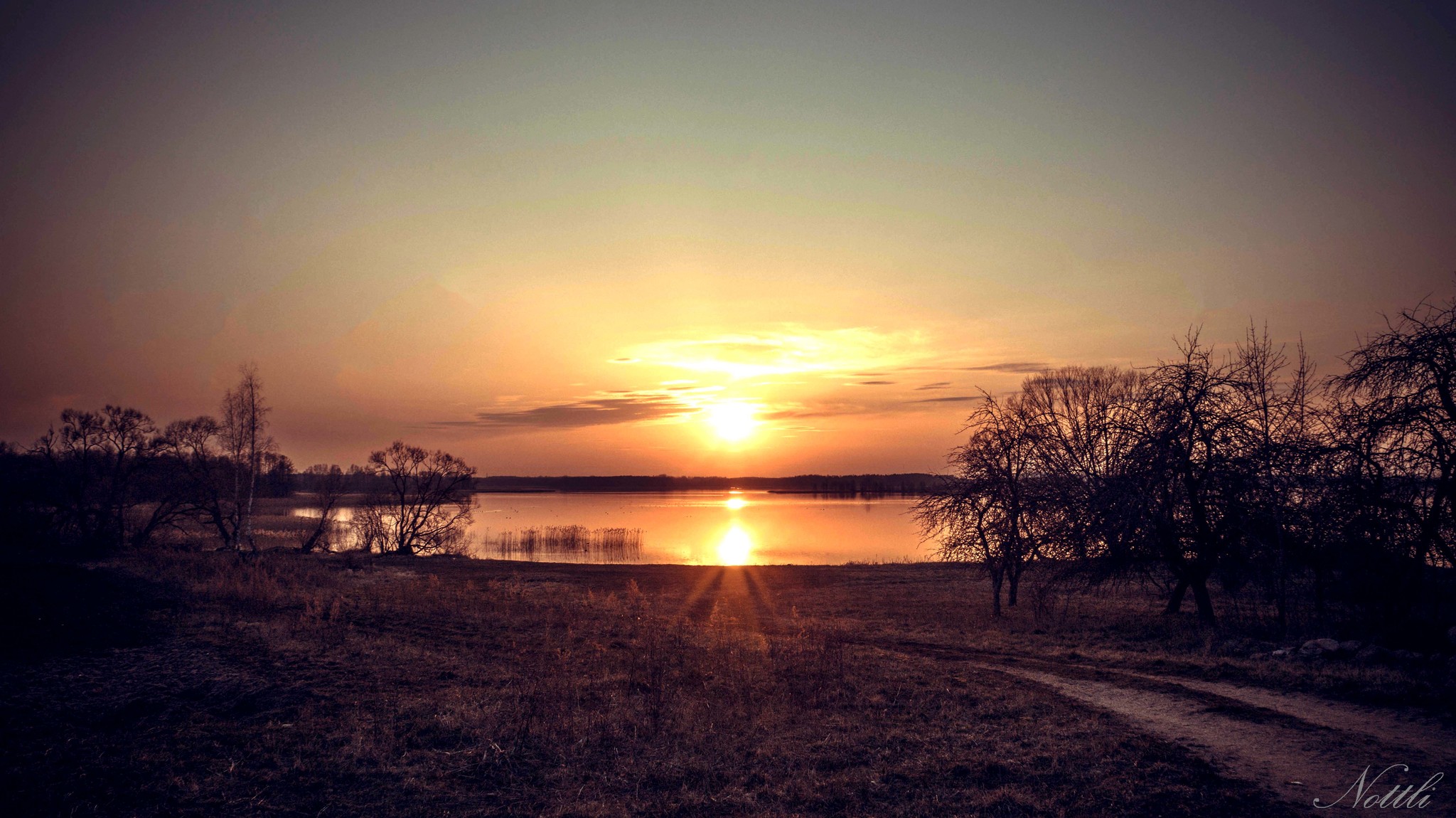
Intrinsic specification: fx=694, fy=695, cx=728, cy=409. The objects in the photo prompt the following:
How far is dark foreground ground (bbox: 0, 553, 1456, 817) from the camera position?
6875 mm

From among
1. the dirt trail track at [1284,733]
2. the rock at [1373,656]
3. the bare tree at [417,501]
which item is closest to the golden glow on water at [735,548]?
the bare tree at [417,501]

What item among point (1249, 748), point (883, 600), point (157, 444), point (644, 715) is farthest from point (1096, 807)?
point (157, 444)

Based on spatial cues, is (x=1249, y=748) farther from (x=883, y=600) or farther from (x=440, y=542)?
(x=440, y=542)

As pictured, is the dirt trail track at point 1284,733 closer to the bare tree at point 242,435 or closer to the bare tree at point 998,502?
the bare tree at point 998,502

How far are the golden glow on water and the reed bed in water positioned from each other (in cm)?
629

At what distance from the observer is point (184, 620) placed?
13.9 m

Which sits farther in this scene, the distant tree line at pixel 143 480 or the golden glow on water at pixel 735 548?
the golden glow on water at pixel 735 548

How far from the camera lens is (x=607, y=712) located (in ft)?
31.9

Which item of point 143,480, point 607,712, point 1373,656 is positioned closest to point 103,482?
point 143,480

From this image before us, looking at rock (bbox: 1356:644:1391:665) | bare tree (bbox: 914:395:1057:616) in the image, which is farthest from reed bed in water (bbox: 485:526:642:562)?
rock (bbox: 1356:644:1391:665)

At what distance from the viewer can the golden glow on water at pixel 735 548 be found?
4575 cm

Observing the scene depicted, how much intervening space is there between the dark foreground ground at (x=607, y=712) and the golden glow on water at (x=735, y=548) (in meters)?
28.4

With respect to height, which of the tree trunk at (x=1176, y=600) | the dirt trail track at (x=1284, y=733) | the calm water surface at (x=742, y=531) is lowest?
the calm water surface at (x=742, y=531)

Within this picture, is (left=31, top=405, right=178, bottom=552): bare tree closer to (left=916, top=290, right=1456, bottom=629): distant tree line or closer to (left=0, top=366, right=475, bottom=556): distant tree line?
(left=0, top=366, right=475, bottom=556): distant tree line
